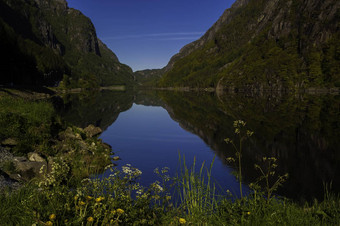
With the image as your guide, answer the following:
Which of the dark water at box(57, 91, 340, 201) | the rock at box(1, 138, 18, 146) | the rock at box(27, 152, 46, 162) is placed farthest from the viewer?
the dark water at box(57, 91, 340, 201)

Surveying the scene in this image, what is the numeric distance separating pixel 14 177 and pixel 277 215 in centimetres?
1102

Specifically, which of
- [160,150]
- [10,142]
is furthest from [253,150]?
[10,142]

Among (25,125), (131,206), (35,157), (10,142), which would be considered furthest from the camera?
(25,125)

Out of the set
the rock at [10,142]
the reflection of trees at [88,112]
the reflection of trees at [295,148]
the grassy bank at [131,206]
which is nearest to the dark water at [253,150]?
the reflection of trees at [295,148]

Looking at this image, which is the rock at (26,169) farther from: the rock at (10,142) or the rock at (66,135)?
the rock at (66,135)

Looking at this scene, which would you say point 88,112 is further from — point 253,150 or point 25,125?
point 253,150

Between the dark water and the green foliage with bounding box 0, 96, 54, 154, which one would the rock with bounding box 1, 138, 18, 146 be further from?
the dark water

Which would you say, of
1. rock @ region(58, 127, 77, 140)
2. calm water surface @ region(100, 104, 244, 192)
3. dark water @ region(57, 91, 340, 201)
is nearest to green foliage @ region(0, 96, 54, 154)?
rock @ region(58, 127, 77, 140)

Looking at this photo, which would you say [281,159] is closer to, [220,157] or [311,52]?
[220,157]

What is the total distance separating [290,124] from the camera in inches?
1446

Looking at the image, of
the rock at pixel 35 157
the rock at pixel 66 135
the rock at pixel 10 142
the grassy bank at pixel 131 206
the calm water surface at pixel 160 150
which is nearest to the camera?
the grassy bank at pixel 131 206

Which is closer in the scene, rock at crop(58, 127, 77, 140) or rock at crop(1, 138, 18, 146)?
rock at crop(1, 138, 18, 146)

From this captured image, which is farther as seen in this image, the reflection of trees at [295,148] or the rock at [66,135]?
the rock at [66,135]

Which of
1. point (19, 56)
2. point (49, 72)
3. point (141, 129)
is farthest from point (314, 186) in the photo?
point (49, 72)
